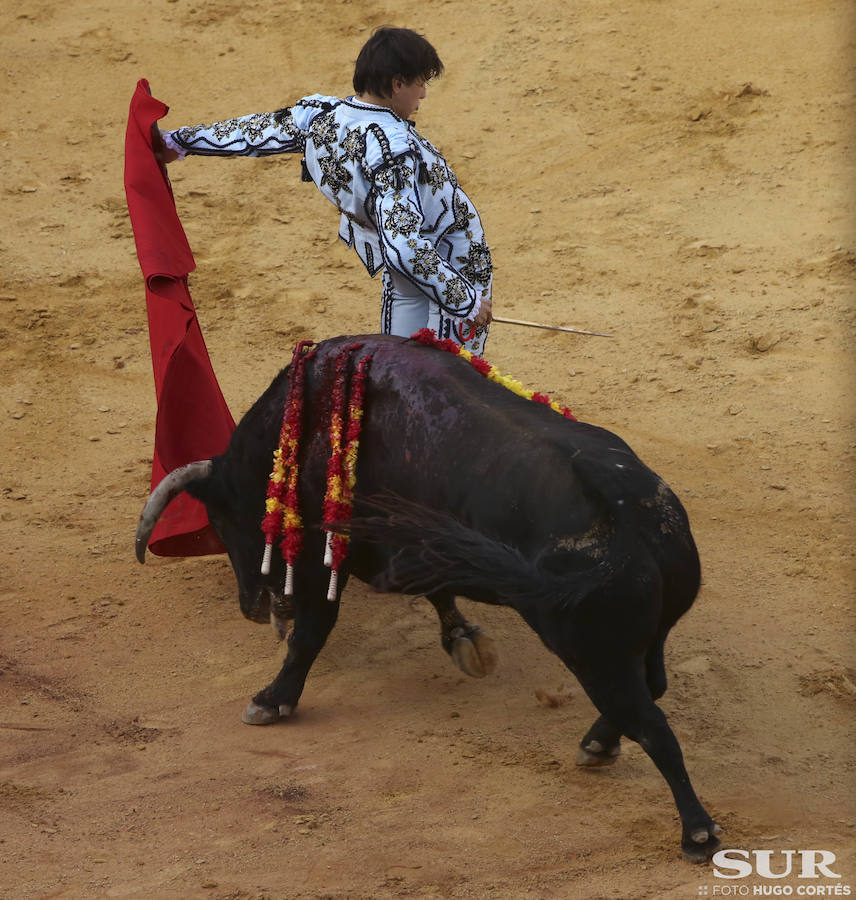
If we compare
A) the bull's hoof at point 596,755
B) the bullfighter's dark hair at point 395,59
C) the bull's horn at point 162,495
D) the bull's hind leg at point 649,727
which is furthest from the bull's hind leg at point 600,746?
the bullfighter's dark hair at point 395,59

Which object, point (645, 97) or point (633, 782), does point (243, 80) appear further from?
point (633, 782)

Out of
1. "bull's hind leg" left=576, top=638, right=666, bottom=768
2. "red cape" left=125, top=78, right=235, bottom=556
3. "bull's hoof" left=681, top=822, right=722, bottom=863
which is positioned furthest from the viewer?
"red cape" left=125, top=78, right=235, bottom=556

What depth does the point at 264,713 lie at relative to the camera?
4.16 meters

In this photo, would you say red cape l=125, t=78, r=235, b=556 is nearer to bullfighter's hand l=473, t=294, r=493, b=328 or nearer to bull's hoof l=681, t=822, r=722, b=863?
bullfighter's hand l=473, t=294, r=493, b=328

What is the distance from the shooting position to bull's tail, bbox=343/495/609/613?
10.3 feet

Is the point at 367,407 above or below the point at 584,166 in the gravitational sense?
below

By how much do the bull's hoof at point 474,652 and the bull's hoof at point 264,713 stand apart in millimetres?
600

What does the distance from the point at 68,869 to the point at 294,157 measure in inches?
252

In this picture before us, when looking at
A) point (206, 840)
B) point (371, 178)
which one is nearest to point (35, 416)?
point (371, 178)

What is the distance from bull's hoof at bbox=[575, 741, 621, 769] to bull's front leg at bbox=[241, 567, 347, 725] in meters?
0.93

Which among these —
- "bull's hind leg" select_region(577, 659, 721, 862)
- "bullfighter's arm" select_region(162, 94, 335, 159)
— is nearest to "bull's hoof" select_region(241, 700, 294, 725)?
"bull's hind leg" select_region(577, 659, 721, 862)

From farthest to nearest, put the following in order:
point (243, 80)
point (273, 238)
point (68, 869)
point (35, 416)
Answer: point (243, 80) → point (273, 238) → point (35, 416) → point (68, 869)

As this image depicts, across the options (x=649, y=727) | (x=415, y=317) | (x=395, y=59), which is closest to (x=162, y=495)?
(x=415, y=317)

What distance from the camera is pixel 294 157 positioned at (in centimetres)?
892
